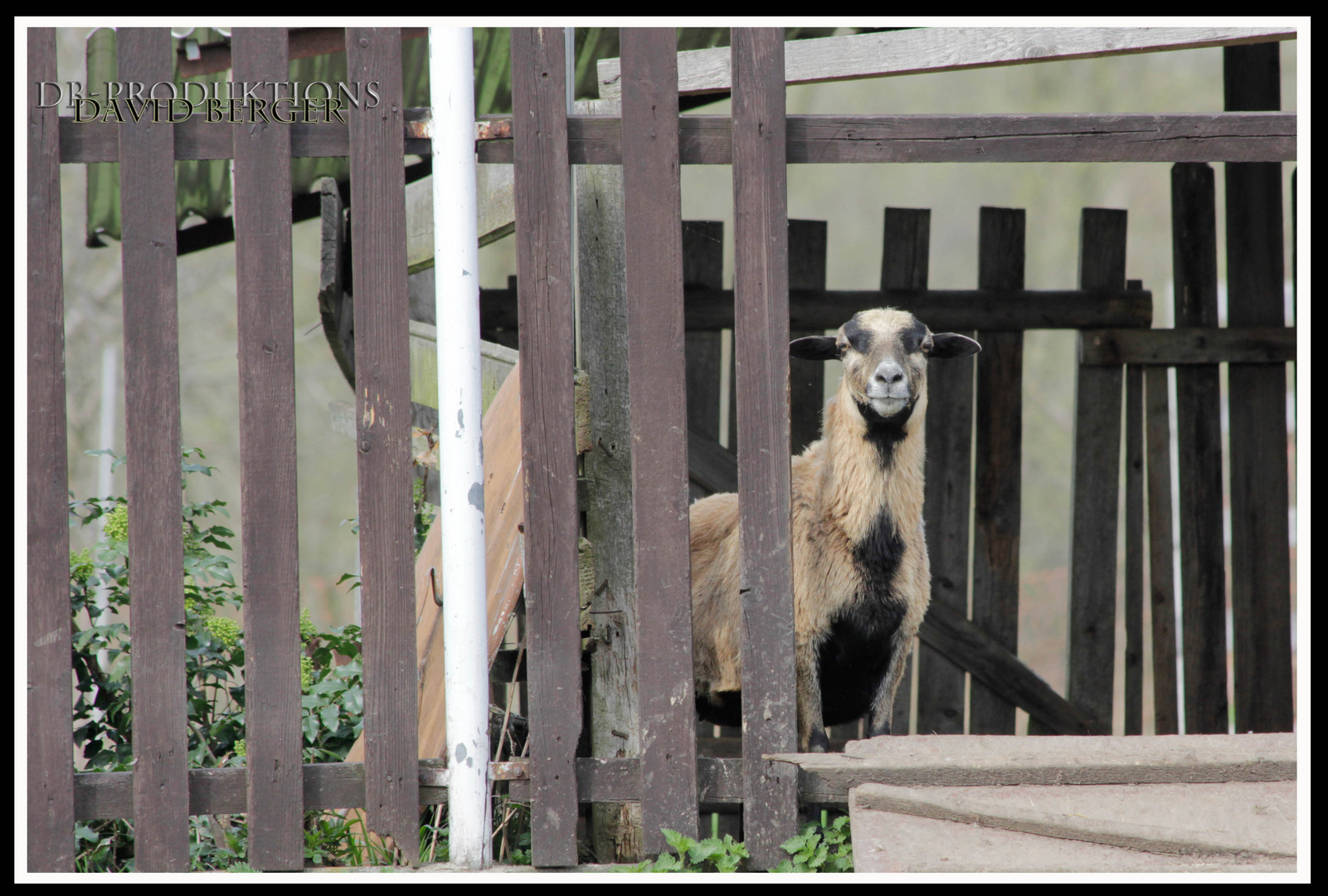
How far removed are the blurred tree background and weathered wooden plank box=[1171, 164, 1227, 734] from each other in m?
11.0

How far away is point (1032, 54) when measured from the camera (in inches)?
160

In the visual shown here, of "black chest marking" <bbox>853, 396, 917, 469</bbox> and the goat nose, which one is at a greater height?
the goat nose

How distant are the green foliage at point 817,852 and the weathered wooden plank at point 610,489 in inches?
29.7

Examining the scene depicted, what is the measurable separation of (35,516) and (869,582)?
9.51 ft

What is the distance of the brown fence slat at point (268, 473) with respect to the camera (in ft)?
11.9

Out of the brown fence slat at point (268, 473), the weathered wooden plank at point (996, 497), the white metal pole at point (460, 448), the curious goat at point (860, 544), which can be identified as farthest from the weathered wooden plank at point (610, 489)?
the weathered wooden plank at point (996, 497)

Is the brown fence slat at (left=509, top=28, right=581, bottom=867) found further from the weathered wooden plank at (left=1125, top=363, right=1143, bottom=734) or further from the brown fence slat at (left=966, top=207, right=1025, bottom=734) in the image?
the weathered wooden plank at (left=1125, top=363, right=1143, bottom=734)

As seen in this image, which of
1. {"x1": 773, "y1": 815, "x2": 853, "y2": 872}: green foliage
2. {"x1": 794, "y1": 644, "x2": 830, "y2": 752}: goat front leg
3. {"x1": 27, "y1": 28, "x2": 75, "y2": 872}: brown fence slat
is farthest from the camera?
{"x1": 794, "y1": 644, "x2": 830, "y2": 752}: goat front leg

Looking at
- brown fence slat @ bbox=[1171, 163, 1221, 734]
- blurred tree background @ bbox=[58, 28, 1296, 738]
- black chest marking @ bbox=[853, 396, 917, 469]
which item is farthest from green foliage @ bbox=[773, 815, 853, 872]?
blurred tree background @ bbox=[58, 28, 1296, 738]

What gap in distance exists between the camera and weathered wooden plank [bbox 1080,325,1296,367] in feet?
21.1

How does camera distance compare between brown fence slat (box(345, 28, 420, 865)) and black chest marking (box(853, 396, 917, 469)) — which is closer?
brown fence slat (box(345, 28, 420, 865))

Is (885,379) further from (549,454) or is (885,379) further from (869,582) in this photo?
(549,454)

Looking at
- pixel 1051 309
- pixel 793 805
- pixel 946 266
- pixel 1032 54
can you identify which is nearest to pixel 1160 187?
pixel 946 266

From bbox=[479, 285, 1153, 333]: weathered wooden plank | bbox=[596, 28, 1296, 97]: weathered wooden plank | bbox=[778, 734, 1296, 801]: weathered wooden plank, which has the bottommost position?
bbox=[778, 734, 1296, 801]: weathered wooden plank
